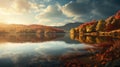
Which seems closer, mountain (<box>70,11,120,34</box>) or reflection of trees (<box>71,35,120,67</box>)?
reflection of trees (<box>71,35,120,67</box>)

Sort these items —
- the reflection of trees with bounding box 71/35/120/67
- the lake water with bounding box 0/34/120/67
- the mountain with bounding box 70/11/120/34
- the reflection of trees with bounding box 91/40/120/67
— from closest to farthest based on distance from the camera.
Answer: the reflection of trees with bounding box 71/35/120/67
the lake water with bounding box 0/34/120/67
the reflection of trees with bounding box 91/40/120/67
the mountain with bounding box 70/11/120/34

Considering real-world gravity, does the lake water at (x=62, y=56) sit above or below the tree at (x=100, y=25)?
below

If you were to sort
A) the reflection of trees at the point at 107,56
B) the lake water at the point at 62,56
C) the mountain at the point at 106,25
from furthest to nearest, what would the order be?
the mountain at the point at 106,25 → the lake water at the point at 62,56 → the reflection of trees at the point at 107,56

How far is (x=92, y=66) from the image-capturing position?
36.3ft

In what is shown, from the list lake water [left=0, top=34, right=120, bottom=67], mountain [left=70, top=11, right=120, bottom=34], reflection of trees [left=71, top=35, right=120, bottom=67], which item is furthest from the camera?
mountain [left=70, top=11, right=120, bottom=34]

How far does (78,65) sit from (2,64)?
3706 millimetres

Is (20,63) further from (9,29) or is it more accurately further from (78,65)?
(9,29)

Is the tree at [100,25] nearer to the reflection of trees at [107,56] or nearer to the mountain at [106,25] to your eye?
the mountain at [106,25]

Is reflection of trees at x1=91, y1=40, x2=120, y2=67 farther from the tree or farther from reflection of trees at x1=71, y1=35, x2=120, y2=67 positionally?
the tree

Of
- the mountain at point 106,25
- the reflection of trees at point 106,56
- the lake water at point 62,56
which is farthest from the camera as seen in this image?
the mountain at point 106,25

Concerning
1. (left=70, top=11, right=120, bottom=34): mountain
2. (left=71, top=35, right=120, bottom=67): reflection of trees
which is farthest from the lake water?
(left=70, top=11, right=120, bottom=34): mountain

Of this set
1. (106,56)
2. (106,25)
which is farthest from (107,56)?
(106,25)

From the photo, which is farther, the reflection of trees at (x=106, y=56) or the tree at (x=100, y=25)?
the tree at (x=100, y=25)

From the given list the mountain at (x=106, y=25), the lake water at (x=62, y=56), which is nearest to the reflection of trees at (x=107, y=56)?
the lake water at (x=62, y=56)
